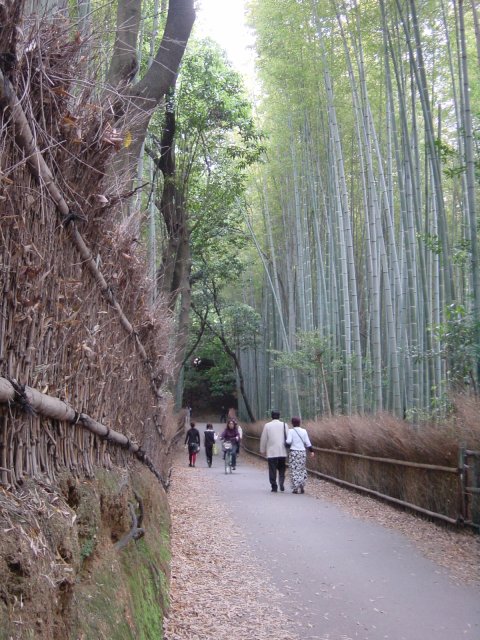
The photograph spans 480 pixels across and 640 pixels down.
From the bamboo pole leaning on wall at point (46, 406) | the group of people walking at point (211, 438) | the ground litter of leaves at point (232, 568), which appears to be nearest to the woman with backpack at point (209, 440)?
the group of people walking at point (211, 438)

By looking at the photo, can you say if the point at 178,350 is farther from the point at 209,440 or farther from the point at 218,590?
the point at 209,440

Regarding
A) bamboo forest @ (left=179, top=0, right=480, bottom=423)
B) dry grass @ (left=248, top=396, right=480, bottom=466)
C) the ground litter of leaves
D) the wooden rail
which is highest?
bamboo forest @ (left=179, top=0, right=480, bottom=423)

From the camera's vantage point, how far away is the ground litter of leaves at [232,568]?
4.11 m

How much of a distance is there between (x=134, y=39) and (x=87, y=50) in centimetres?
327

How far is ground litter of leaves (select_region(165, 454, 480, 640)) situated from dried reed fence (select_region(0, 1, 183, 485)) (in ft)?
4.58

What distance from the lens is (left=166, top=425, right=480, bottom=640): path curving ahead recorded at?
4.04 m

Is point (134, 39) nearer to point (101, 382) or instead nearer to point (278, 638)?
point (101, 382)

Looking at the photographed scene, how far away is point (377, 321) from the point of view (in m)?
11.2

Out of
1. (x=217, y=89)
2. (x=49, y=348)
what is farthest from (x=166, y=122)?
(x=49, y=348)

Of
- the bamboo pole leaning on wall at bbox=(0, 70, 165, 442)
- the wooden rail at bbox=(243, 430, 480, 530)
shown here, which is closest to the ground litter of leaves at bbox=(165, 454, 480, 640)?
the wooden rail at bbox=(243, 430, 480, 530)

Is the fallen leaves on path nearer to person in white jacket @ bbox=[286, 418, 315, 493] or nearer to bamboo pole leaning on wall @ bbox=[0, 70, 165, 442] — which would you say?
bamboo pole leaning on wall @ bbox=[0, 70, 165, 442]

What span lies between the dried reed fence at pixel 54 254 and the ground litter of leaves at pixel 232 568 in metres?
1.40

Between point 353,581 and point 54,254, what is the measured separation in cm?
367

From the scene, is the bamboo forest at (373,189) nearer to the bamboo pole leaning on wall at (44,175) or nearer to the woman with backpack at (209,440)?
the woman with backpack at (209,440)
